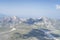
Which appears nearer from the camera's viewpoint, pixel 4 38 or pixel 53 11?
pixel 4 38

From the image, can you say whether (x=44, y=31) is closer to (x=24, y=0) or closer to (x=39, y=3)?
(x=39, y=3)

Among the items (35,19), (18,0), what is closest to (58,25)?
(35,19)

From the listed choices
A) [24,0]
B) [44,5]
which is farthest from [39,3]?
[24,0]

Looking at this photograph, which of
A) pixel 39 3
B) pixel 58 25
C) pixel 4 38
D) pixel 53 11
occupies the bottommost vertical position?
pixel 4 38

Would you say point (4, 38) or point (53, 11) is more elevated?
point (53, 11)

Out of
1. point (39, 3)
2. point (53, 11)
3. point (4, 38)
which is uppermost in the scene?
point (39, 3)

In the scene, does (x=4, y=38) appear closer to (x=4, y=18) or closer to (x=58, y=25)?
(x=4, y=18)
